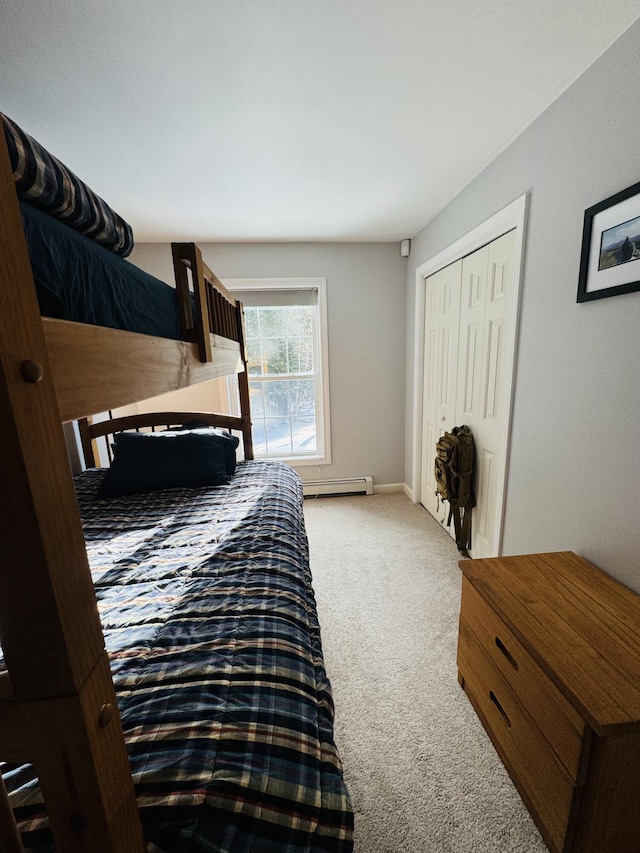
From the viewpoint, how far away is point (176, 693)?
2.49ft

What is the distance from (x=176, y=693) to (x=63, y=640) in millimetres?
519

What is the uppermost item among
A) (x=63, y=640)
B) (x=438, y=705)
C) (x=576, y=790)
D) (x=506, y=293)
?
(x=506, y=293)

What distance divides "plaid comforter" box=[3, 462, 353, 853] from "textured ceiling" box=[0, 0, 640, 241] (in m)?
1.67

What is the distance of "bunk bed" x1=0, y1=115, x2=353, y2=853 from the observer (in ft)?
1.18

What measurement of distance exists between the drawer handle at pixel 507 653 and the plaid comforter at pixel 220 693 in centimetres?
62

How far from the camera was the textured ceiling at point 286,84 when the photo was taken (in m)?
1.01

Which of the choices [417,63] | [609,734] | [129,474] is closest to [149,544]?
[129,474]

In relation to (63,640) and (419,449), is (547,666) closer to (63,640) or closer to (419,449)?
(63,640)

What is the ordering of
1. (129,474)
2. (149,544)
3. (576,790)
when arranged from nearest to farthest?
(576,790) < (149,544) < (129,474)

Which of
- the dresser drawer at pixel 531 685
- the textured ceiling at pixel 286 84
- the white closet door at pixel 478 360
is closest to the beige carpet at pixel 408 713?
the dresser drawer at pixel 531 685

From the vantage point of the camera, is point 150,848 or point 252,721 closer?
point 150,848

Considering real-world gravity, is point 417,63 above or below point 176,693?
above

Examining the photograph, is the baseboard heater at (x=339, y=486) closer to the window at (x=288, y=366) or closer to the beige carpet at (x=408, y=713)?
the window at (x=288, y=366)

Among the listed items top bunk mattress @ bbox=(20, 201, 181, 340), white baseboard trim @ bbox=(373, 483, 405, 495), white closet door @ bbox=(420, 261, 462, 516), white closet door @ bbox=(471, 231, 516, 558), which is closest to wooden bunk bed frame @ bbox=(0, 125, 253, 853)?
top bunk mattress @ bbox=(20, 201, 181, 340)
